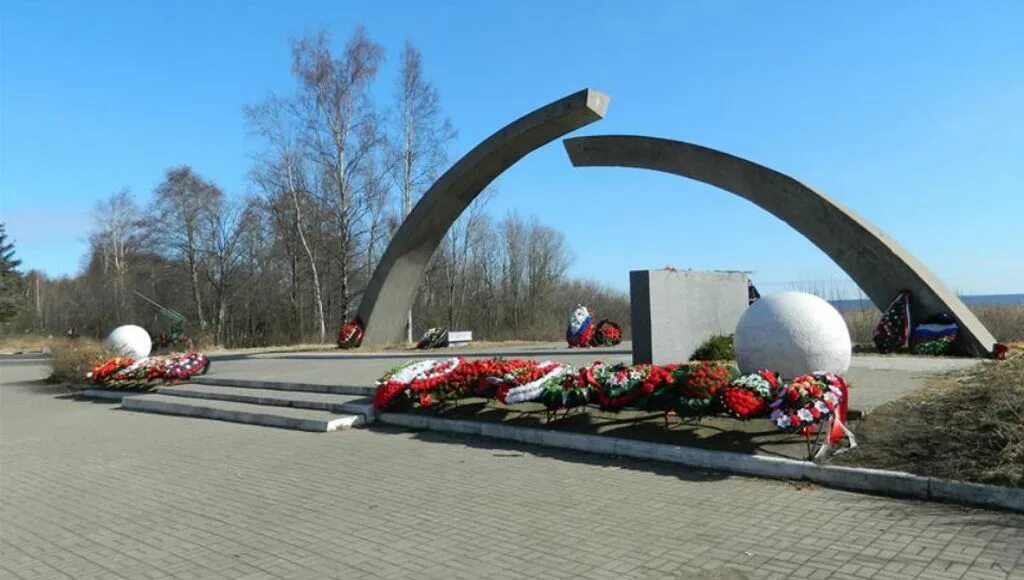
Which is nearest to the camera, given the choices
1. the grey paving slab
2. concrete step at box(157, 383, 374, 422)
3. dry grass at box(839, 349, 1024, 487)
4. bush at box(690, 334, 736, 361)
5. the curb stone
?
the curb stone

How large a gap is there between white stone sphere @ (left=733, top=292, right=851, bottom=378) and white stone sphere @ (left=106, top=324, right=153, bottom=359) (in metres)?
16.0

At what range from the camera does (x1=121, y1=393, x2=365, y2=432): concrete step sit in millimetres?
10219

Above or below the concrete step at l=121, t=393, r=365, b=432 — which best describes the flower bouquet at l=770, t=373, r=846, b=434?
above

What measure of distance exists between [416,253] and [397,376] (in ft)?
45.9

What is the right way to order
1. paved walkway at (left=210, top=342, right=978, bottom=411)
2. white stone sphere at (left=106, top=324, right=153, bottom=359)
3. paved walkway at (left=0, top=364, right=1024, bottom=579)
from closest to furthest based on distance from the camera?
1. paved walkway at (left=0, top=364, right=1024, bottom=579)
2. paved walkway at (left=210, top=342, right=978, bottom=411)
3. white stone sphere at (left=106, top=324, right=153, bottom=359)

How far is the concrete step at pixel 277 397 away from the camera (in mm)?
11009

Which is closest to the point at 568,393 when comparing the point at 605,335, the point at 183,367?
the point at 183,367

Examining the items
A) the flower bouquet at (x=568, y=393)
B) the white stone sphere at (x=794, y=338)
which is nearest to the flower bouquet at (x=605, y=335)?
the white stone sphere at (x=794, y=338)

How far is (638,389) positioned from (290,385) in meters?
7.87

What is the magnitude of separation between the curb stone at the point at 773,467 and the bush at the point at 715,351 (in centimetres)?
566

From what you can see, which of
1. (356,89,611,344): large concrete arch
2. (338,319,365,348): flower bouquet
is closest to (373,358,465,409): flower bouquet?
(356,89,611,344): large concrete arch

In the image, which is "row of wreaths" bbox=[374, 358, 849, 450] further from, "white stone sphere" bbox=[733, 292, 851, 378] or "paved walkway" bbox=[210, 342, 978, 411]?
"paved walkway" bbox=[210, 342, 978, 411]

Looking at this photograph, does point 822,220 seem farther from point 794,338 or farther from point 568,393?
point 568,393

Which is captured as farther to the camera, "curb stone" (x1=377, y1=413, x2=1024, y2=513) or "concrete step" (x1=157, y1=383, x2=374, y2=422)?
"concrete step" (x1=157, y1=383, x2=374, y2=422)
